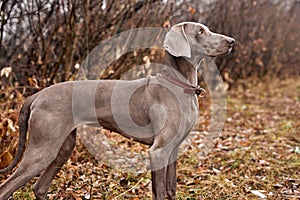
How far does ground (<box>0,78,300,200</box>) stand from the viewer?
3.66m

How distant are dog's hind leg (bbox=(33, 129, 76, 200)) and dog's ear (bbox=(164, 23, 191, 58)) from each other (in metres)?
1.01

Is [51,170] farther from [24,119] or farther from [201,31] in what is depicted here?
[201,31]

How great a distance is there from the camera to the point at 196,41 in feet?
10.1

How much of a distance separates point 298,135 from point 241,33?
15.1 ft

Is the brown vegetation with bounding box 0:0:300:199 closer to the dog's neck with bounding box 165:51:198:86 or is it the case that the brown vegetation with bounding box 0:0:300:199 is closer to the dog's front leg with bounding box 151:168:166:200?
the dog's front leg with bounding box 151:168:166:200

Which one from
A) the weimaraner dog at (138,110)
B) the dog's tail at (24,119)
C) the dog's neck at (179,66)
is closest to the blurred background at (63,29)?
the dog's tail at (24,119)

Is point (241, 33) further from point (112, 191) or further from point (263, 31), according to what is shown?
point (112, 191)

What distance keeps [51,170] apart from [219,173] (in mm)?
1832

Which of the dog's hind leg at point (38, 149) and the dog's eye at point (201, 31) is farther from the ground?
the dog's eye at point (201, 31)

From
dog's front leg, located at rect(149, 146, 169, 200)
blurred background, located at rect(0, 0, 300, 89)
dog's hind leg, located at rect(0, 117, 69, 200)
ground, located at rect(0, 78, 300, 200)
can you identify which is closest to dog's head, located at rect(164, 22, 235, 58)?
dog's front leg, located at rect(149, 146, 169, 200)

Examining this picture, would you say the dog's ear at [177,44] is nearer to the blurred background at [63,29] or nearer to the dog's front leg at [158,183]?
the dog's front leg at [158,183]

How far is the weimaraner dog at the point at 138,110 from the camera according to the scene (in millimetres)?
2852

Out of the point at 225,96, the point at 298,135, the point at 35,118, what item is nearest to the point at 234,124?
the point at 298,135

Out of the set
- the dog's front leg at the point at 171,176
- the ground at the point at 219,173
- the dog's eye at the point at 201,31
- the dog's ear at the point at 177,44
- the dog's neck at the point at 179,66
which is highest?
the dog's eye at the point at 201,31
